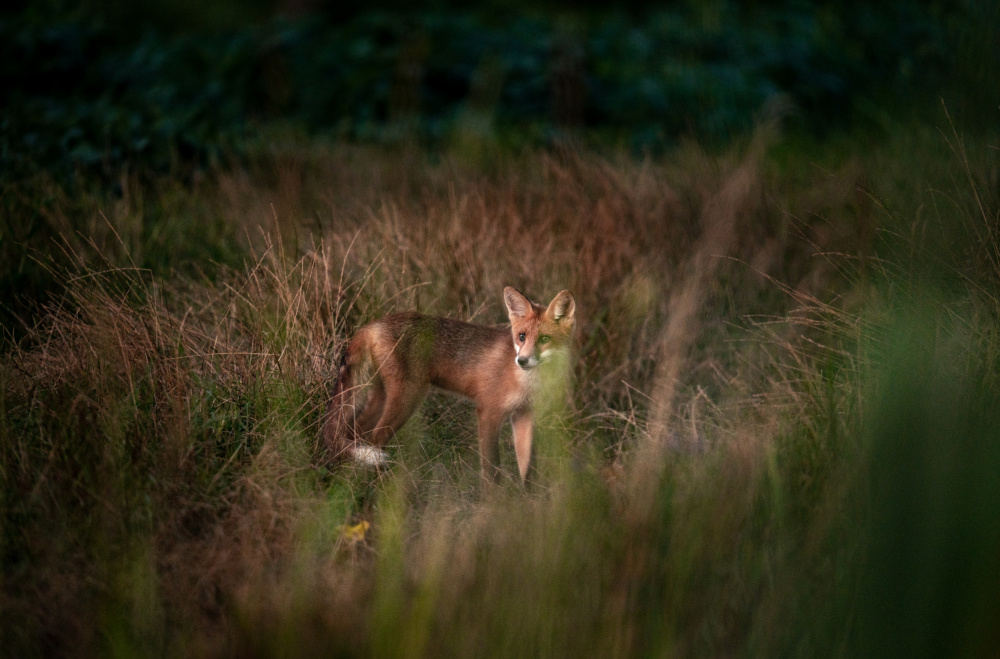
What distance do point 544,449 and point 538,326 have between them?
512 mm

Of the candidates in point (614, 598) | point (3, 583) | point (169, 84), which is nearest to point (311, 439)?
point (3, 583)

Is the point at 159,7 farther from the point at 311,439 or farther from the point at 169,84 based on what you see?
the point at 311,439

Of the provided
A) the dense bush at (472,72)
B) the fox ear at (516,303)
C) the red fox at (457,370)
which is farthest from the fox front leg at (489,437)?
the dense bush at (472,72)

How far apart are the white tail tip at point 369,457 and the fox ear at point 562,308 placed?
95 centimetres

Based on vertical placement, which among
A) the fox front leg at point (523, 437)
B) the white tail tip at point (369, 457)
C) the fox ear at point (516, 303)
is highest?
the fox ear at point (516, 303)

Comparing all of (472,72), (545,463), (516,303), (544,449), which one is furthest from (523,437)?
(472,72)

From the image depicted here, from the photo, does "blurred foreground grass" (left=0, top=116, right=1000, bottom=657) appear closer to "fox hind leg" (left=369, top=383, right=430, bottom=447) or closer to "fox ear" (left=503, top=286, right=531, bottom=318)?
"fox hind leg" (left=369, top=383, right=430, bottom=447)

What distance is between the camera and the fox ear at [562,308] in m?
4.02

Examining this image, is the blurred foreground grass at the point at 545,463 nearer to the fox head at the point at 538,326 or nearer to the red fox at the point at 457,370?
the red fox at the point at 457,370

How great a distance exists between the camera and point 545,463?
3875mm

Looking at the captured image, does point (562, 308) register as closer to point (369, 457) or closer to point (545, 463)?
point (545, 463)

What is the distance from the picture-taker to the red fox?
3.82 meters

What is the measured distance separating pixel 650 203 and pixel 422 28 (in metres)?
5.97

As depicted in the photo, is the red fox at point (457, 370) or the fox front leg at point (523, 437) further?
the fox front leg at point (523, 437)
